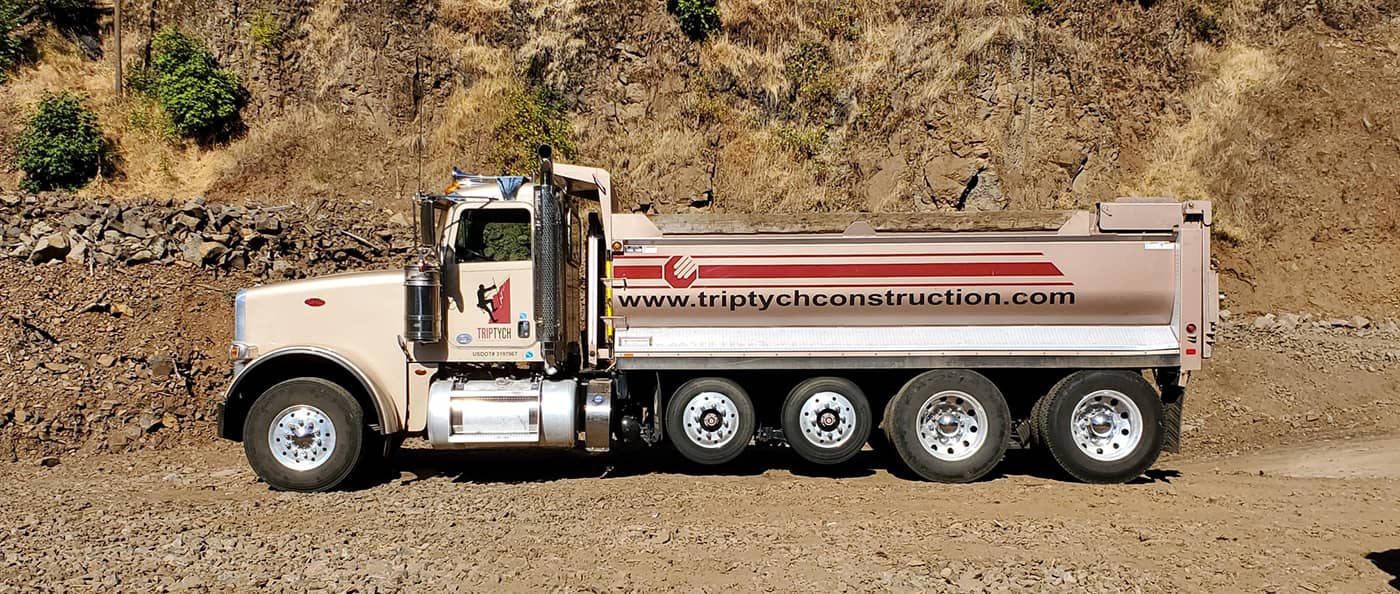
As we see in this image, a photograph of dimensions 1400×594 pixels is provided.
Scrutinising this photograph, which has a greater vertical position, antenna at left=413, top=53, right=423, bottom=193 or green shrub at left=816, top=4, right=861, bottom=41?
green shrub at left=816, top=4, right=861, bottom=41

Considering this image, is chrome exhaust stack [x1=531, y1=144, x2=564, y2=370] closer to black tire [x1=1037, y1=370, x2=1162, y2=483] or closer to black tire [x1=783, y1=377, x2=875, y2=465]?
black tire [x1=783, y1=377, x2=875, y2=465]

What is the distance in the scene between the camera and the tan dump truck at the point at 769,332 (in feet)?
29.2

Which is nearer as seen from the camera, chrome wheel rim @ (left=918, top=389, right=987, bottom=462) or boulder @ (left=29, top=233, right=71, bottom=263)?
chrome wheel rim @ (left=918, top=389, right=987, bottom=462)

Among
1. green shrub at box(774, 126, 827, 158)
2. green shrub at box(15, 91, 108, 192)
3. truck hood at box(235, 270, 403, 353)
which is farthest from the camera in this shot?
green shrub at box(15, 91, 108, 192)

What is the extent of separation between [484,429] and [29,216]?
10882mm

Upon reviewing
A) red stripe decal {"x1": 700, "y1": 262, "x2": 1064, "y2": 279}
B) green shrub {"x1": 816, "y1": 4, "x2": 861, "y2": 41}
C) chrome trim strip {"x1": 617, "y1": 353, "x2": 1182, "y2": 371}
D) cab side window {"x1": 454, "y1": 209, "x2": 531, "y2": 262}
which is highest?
green shrub {"x1": 816, "y1": 4, "x2": 861, "y2": 41}

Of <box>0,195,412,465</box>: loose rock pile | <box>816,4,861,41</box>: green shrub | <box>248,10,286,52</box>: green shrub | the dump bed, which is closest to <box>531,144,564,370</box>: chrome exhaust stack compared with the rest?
the dump bed

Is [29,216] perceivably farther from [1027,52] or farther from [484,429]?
[1027,52]

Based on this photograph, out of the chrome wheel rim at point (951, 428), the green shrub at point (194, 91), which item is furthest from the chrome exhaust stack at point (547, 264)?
the green shrub at point (194, 91)

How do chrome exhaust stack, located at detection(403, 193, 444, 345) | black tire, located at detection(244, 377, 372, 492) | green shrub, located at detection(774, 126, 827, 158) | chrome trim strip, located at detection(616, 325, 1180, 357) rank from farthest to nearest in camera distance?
green shrub, located at detection(774, 126, 827, 158) → chrome trim strip, located at detection(616, 325, 1180, 357) → black tire, located at detection(244, 377, 372, 492) → chrome exhaust stack, located at detection(403, 193, 444, 345)

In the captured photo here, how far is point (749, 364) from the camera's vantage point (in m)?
8.98

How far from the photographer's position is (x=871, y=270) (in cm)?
893

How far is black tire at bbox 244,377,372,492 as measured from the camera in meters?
8.84

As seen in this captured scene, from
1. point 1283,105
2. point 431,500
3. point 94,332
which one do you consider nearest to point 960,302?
point 431,500
